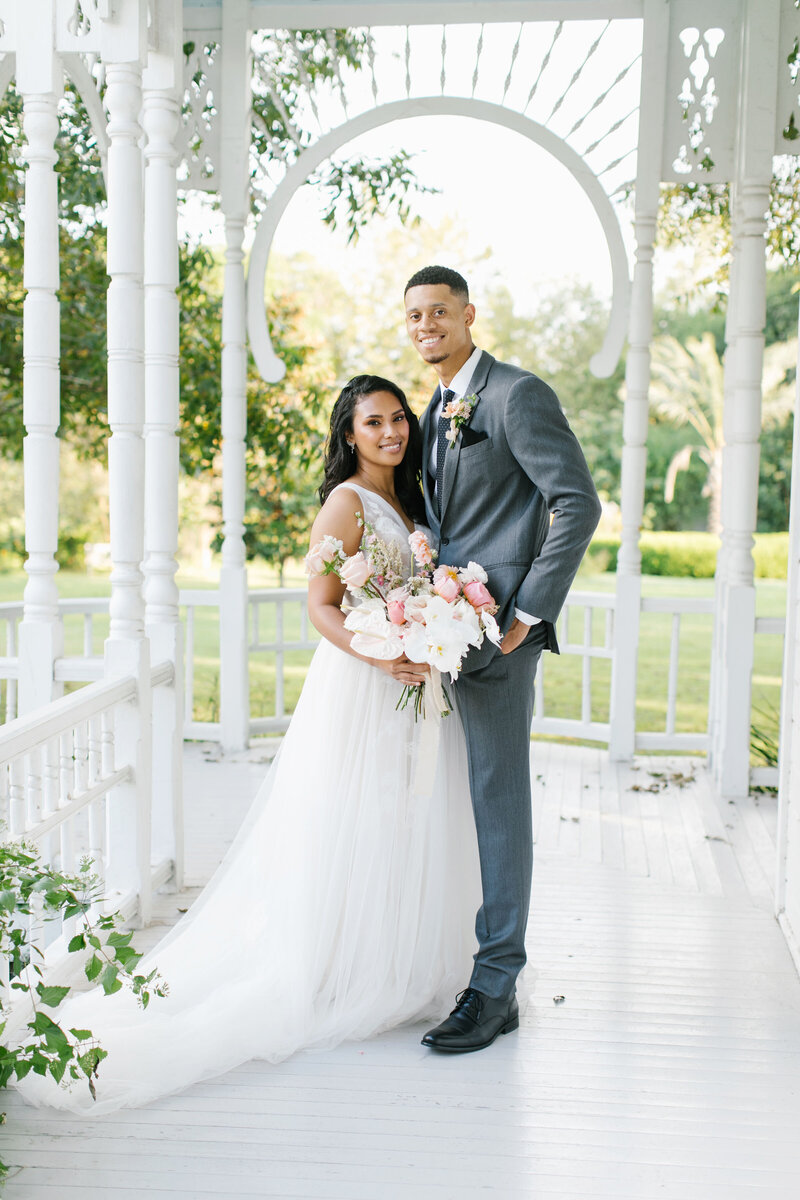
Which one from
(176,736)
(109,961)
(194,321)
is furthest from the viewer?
(194,321)

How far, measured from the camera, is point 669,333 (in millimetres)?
18641

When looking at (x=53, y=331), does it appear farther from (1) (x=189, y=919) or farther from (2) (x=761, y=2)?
(2) (x=761, y=2)

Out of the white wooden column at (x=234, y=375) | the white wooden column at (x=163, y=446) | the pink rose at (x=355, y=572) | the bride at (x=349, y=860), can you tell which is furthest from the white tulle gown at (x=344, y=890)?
the white wooden column at (x=234, y=375)

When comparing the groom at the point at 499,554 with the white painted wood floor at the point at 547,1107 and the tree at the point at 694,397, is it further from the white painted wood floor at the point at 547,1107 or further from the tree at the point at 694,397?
the tree at the point at 694,397

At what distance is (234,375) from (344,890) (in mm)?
3513

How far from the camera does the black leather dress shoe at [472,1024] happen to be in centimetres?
272

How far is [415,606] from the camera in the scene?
2.61 metres

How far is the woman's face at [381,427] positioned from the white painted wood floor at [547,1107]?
1.44 meters

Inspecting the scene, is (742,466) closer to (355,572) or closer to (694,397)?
(355,572)

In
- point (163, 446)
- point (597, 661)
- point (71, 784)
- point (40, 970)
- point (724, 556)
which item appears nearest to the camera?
point (40, 970)

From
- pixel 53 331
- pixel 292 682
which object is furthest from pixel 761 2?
pixel 292 682

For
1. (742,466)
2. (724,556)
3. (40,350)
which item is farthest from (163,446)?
(724,556)

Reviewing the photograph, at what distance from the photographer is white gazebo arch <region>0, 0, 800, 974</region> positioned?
319 cm

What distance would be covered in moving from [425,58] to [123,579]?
469 inches
